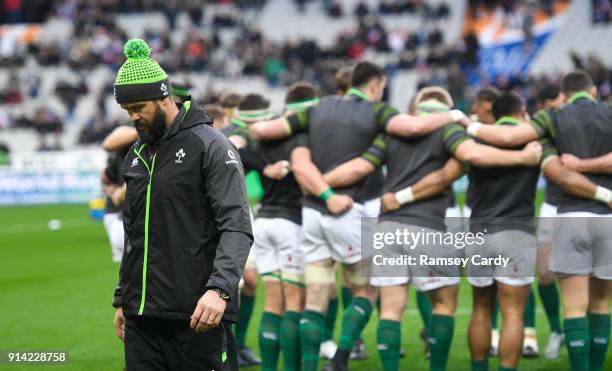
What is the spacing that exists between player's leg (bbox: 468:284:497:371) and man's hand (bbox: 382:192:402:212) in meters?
0.87

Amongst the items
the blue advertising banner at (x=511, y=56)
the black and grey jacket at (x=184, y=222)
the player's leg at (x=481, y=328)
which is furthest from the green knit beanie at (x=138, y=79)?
the blue advertising banner at (x=511, y=56)

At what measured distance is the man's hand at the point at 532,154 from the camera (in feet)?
23.2

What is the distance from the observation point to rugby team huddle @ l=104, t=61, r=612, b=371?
7.25 meters

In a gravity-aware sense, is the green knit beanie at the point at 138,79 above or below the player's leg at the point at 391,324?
above

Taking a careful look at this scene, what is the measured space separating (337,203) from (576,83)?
1.97m

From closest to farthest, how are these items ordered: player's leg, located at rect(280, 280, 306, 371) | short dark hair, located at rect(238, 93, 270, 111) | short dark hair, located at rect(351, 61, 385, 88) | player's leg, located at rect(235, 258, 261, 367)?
short dark hair, located at rect(351, 61, 385, 88) → player's leg, located at rect(280, 280, 306, 371) → short dark hair, located at rect(238, 93, 270, 111) → player's leg, located at rect(235, 258, 261, 367)

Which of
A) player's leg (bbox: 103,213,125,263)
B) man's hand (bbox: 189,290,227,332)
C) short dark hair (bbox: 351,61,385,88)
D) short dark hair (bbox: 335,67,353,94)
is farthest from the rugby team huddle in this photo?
man's hand (bbox: 189,290,227,332)

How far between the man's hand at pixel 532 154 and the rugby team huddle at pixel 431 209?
0.01 m

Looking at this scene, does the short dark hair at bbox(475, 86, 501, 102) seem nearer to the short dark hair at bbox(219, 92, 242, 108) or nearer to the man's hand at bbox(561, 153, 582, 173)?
the man's hand at bbox(561, 153, 582, 173)

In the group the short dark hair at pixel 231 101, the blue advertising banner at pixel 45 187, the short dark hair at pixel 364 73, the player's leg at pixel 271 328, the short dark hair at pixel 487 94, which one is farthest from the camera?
the blue advertising banner at pixel 45 187

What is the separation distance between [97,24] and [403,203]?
3727cm

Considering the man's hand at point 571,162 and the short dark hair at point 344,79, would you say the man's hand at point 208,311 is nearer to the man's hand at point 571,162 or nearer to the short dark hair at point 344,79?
the man's hand at point 571,162

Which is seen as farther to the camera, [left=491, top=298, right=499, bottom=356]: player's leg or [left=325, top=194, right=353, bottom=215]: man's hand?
[left=491, top=298, right=499, bottom=356]: player's leg

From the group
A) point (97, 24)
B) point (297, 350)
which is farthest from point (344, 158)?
point (97, 24)
